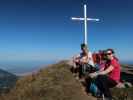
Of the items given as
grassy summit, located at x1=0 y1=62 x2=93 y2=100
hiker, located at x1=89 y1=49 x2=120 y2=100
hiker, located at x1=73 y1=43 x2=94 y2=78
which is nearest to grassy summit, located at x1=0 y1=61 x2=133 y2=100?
grassy summit, located at x1=0 y1=62 x2=93 y2=100

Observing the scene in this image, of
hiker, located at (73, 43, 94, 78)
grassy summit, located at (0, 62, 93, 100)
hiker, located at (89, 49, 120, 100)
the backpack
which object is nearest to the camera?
hiker, located at (89, 49, 120, 100)

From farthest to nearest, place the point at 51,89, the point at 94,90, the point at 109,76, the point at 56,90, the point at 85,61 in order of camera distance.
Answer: the point at 85,61 < the point at 51,89 < the point at 56,90 < the point at 94,90 < the point at 109,76

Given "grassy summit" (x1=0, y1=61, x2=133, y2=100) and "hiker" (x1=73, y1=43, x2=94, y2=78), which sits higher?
"hiker" (x1=73, y1=43, x2=94, y2=78)

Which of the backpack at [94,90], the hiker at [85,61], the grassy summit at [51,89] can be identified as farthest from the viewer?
the hiker at [85,61]

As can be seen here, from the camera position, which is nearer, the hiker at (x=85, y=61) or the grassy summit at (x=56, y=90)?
the grassy summit at (x=56, y=90)

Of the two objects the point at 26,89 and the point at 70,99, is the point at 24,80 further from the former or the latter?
the point at 70,99

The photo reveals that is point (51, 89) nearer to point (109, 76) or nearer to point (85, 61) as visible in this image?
point (85, 61)

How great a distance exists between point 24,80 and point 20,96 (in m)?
4.50

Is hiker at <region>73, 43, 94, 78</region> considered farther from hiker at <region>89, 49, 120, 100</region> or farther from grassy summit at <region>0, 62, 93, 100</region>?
hiker at <region>89, 49, 120, 100</region>

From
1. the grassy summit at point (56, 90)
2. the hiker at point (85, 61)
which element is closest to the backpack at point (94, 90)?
the grassy summit at point (56, 90)

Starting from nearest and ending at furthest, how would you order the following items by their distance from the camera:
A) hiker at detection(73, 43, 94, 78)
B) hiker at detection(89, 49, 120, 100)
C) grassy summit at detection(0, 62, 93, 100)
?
1. hiker at detection(89, 49, 120, 100)
2. grassy summit at detection(0, 62, 93, 100)
3. hiker at detection(73, 43, 94, 78)

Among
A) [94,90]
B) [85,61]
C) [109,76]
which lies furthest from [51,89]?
[109,76]

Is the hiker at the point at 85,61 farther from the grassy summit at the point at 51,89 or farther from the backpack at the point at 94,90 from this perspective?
the backpack at the point at 94,90

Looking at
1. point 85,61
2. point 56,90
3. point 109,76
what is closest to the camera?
point 109,76
